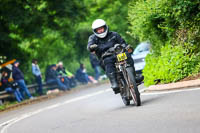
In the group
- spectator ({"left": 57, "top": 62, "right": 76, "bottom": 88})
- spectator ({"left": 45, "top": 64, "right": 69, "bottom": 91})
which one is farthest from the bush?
spectator ({"left": 57, "top": 62, "right": 76, "bottom": 88})

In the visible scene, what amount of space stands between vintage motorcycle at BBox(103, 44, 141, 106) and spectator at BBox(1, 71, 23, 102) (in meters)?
12.2

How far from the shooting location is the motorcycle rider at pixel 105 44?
33.2 ft

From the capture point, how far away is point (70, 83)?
27844 mm

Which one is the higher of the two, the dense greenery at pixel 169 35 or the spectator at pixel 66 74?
the dense greenery at pixel 169 35

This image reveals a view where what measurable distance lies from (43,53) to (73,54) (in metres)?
4.24

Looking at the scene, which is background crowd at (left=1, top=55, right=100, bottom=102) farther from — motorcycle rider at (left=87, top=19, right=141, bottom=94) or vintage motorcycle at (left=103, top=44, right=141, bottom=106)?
vintage motorcycle at (left=103, top=44, right=141, bottom=106)

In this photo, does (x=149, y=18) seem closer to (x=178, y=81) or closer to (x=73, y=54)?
(x=178, y=81)

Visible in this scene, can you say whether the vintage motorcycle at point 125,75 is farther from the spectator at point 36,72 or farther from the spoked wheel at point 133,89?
the spectator at point 36,72

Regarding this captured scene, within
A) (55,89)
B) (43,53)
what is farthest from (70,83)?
(43,53)

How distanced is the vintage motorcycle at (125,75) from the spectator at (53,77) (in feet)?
50.7

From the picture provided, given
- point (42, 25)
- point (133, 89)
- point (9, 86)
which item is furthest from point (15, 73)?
→ point (133, 89)

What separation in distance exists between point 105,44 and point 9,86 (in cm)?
1261

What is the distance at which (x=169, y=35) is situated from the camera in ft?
43.7

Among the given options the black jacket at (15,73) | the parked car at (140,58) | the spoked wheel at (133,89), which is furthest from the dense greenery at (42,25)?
the spoked wheel at (133,89)
